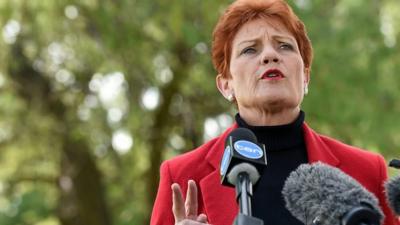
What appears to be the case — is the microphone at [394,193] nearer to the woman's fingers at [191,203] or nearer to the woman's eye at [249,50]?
the woman's fingers at [191,203]

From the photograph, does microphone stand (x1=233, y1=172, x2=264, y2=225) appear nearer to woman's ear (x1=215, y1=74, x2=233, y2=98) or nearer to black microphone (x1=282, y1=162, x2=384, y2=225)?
black microphone (x1=282, y1=162, x2=384, y2=225)

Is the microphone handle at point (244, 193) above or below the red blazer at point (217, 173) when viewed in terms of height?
below

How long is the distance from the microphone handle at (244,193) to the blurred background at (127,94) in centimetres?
577

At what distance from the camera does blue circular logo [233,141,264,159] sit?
217cm

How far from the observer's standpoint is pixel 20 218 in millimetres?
10109

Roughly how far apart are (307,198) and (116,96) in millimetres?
8435

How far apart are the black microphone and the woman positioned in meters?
0.61

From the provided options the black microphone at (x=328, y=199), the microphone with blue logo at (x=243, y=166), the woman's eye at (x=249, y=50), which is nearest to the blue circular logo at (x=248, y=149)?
the microphone with blue logo at (x=243, y=166)

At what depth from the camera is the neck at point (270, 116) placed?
3.04 m

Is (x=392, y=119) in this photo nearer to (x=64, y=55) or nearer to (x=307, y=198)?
(x=64, y=55)

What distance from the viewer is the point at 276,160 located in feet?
9.99

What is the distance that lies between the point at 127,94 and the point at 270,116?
711 centimetres

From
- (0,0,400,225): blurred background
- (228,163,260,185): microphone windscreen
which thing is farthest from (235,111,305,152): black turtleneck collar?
(0,0,400,225): blurred background

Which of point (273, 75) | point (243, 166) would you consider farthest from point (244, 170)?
point (273, 75)
